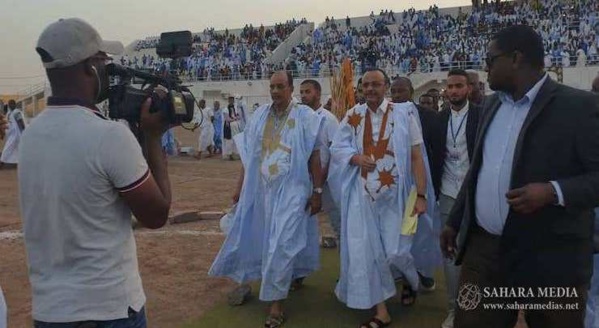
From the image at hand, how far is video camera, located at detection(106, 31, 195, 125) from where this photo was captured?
212 cm

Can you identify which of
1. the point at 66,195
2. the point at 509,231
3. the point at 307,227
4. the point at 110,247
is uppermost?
the point at 66,195

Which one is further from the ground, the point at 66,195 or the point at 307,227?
the point at 66,195

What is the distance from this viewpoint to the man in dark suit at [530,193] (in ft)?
8.32

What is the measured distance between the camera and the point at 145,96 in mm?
2139

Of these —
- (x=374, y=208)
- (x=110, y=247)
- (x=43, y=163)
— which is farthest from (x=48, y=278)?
(x=374, y=208)

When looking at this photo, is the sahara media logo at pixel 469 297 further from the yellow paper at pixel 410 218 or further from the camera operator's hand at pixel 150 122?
the camera operator's hand at pixel 150 122

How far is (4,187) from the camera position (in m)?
Result: 11.2

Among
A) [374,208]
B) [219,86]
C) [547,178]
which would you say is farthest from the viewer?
[219,86]

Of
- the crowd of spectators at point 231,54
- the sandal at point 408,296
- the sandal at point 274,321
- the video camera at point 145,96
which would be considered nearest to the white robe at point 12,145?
the sandal at point 274,321

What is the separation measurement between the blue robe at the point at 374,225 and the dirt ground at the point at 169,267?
4.12 ft

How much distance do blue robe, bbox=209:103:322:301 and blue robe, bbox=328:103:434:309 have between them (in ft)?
1.01

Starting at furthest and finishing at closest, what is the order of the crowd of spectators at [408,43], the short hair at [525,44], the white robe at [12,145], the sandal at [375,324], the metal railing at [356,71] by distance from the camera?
the crowd of spectators at [408,43], the metal railing at [356,71], the white robe at [12,145], the sandal at [375,324], the short hair at [525,44]

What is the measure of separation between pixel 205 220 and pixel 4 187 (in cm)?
522

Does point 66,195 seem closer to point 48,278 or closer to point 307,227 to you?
point 48,278
